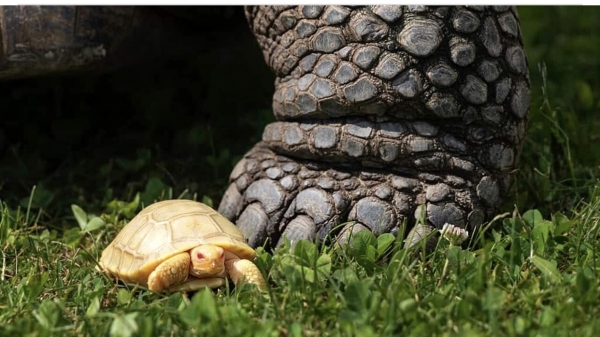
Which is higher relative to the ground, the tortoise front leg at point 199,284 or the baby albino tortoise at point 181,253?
the baby albino tortoise at point 181,253

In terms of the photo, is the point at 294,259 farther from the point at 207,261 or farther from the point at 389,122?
the point at 389,122

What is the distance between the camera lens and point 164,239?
6.66 feet

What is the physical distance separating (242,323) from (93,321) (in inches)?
12.8

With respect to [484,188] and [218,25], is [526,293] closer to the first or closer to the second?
[484,188]

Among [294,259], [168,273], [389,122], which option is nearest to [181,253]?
[168,273]

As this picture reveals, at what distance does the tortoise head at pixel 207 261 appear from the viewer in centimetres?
195

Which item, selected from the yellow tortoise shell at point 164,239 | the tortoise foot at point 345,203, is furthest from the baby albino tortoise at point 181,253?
the tortoise foot at point 345,203

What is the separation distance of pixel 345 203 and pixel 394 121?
9.2 inches

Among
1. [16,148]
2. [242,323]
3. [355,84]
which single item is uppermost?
[355,84]

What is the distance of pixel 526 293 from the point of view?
70.3 inches

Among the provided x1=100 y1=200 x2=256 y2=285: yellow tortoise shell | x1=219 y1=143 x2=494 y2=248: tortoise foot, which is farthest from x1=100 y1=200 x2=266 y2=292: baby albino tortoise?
x1=219 y1=143 x2=494 y2=248: tortoise foot

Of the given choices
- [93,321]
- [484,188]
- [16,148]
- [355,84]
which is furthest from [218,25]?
[93,321]

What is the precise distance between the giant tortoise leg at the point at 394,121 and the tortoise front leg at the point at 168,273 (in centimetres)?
32

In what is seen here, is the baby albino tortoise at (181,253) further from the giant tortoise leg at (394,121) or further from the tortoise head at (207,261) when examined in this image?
A: the giant tortoise leg at (394,121)
